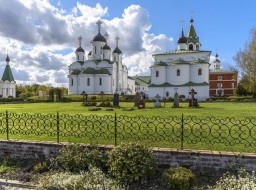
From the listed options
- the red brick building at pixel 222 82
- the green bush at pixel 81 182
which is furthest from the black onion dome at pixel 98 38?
the green bush at pixel 81 182

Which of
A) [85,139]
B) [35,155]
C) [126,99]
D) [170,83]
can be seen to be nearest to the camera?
[35,155]

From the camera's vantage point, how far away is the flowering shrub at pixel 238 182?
5707 millimetres

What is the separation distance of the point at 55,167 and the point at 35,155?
1.05 meters

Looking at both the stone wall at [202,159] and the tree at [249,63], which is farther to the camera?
the tree at [249,63]

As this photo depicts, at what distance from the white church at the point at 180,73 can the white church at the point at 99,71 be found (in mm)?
8497

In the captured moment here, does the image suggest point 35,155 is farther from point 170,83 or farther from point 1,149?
point 170,83

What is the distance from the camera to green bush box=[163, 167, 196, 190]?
616cm

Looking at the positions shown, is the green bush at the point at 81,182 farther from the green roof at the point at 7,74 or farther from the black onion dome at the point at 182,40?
the green roof at the point at 7,74

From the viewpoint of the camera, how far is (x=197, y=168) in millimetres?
7008

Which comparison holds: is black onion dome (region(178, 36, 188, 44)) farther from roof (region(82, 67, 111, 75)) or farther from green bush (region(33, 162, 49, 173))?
green bush (region(33, 162, 49, 173))

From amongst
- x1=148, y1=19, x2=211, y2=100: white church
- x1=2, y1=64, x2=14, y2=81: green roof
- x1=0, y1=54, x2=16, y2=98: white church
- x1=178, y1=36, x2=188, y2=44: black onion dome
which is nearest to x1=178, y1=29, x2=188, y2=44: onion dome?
x1=178, y1=36, x2=188, y2=44: black onion dome

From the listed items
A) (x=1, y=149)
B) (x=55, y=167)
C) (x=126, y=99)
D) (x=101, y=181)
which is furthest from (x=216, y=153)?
(x=126, y=99)

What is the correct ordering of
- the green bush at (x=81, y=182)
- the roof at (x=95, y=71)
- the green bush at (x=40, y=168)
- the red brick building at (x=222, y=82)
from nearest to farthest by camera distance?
the green bush at (x=81, y=182) < the green bush at (x=40, y=168) < the roof at (x=95, y=71) < the red brick building at (x=222, y=82)

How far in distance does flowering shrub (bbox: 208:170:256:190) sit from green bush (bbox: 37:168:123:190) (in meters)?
1.92
